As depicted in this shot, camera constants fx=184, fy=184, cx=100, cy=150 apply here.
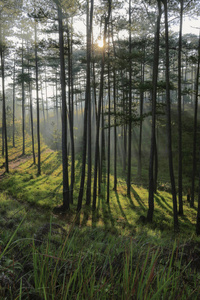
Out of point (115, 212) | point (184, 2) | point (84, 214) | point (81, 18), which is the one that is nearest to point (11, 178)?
point (84, 214)

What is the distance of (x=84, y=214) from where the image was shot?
10633mm

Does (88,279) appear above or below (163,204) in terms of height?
above

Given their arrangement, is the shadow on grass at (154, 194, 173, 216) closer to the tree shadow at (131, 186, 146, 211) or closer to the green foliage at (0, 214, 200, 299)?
the tree shadow at (131, 186, 146, 211)

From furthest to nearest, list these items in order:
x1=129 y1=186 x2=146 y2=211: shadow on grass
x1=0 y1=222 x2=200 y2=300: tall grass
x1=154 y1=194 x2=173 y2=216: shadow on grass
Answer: x1=129 y1=186 x2=146 y2=211: shadow on grass → x1=154 y1=194 x2=173 y2=216: shadow on grass → x1=0 y1=222 x2=200 y2=300: tall grass

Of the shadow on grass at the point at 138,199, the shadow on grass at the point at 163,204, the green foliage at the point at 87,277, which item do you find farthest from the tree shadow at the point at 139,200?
the green foliage at the point at 87,277

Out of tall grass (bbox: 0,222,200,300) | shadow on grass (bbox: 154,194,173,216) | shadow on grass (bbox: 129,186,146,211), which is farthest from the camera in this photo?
shadow on grass (bbox: 129,186,146,211)

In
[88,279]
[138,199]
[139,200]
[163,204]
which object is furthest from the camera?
[138,199]

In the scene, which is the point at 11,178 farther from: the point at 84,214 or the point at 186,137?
the point at 186,137

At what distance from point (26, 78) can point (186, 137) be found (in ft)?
83.6

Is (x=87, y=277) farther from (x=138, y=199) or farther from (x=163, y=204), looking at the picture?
(x=138, y=199)

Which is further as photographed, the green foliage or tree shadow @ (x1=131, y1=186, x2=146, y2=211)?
tree shadow @ (x1=131, y1=186, x2=146, y2=211)

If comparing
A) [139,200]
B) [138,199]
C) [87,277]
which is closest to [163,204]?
[139,200]

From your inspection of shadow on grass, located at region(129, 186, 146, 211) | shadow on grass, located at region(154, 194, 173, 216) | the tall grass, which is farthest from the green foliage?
shadow on grass, located at region(154, 194, 173, 216)

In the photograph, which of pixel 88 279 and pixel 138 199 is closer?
pixel 88 279
